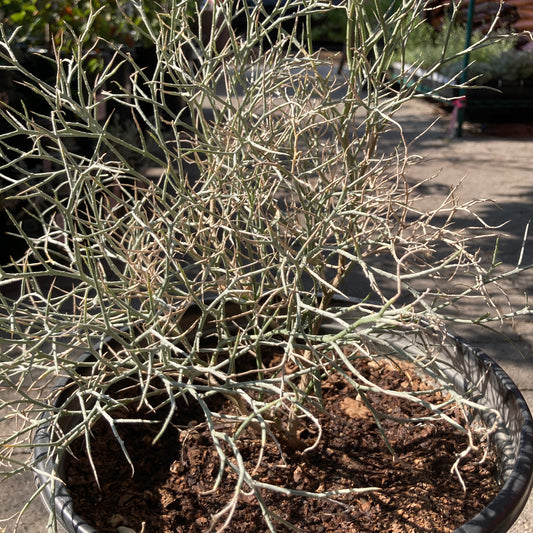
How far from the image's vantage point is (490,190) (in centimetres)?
461

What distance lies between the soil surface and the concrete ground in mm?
387

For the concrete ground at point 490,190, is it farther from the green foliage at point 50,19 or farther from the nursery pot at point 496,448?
the green foliage at point 50,19

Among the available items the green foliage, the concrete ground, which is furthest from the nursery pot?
the green foliage

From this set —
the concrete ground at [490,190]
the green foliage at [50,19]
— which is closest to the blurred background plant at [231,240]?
the concrete ground at [490,190]

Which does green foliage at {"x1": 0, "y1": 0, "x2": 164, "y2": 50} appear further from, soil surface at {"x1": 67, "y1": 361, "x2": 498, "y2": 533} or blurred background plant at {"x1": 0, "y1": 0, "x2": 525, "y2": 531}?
soil surface at {"x1": 67, "y1": 361, "x2": 498, "y2": 533}

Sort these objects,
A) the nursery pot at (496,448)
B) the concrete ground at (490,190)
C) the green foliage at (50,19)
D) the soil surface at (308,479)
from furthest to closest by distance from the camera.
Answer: the green foliage at (50,19), the concrete ground at (490,190), the soil surface at (308,479), the nursery pot at (496,448)

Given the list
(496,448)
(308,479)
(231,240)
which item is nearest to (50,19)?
(231,240)

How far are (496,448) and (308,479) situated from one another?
41 cm

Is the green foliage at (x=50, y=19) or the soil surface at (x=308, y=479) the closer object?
the soil surface at (x=308, y=479)

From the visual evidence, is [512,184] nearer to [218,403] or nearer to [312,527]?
[218,403]

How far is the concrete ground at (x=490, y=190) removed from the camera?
2.06 metres

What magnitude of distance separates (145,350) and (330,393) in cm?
79

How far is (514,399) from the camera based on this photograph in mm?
1415

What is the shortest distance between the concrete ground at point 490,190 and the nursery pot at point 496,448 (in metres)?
0.26
